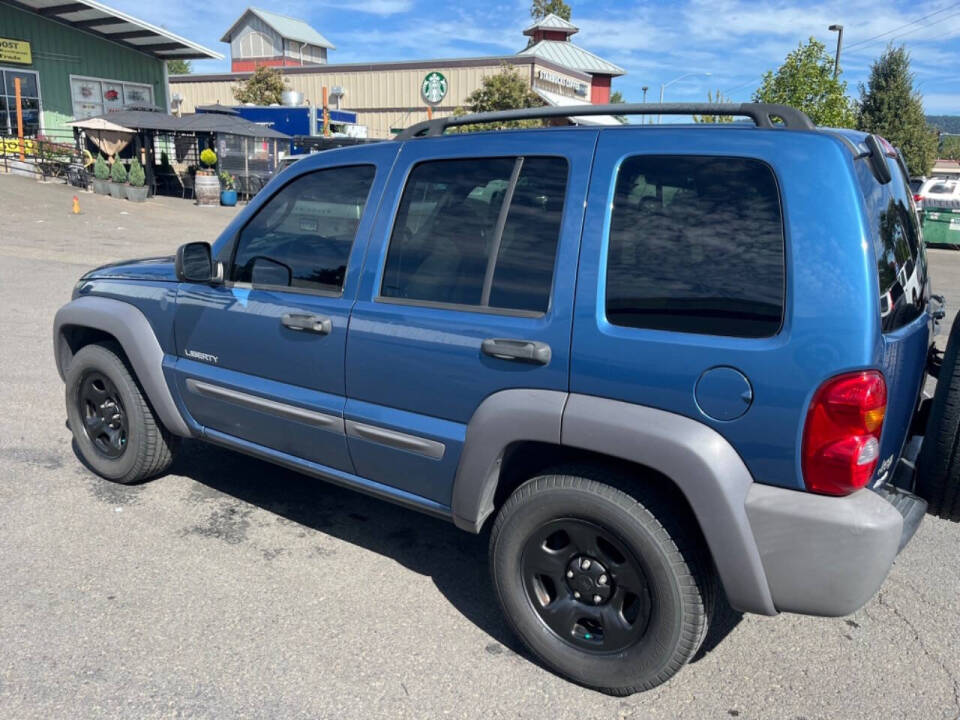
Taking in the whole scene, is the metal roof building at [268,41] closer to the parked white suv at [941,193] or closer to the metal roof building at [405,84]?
the metal roof building at [405,84]

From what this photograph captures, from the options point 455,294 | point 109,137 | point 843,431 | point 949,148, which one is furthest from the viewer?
A: point 949,148

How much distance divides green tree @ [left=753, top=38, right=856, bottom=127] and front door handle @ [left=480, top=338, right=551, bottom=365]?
20821 mm

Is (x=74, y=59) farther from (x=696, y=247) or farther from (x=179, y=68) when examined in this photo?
(x=179, y=68)

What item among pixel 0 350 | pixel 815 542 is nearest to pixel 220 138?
pixel 0 350

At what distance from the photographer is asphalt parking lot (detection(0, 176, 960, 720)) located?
2652 mm

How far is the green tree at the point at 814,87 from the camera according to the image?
20.8 meters

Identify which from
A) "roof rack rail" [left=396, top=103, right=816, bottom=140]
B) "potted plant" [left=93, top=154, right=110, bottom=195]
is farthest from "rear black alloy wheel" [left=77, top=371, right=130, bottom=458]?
"potted plant" [left=93, top=154, right=110, bottom=195]

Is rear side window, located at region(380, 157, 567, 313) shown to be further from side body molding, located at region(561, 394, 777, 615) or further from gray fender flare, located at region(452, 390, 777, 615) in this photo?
side body molding, located at region(561, 394, 777, 615)

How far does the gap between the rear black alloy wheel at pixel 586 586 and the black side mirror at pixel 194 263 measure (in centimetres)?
196

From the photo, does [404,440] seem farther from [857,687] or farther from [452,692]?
[857,687]

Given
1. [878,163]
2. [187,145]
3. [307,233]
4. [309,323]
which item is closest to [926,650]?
[878,163]

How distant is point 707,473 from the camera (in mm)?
2336

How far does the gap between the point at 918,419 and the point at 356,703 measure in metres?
2.39

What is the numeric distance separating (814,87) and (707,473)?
21794 millimetres
